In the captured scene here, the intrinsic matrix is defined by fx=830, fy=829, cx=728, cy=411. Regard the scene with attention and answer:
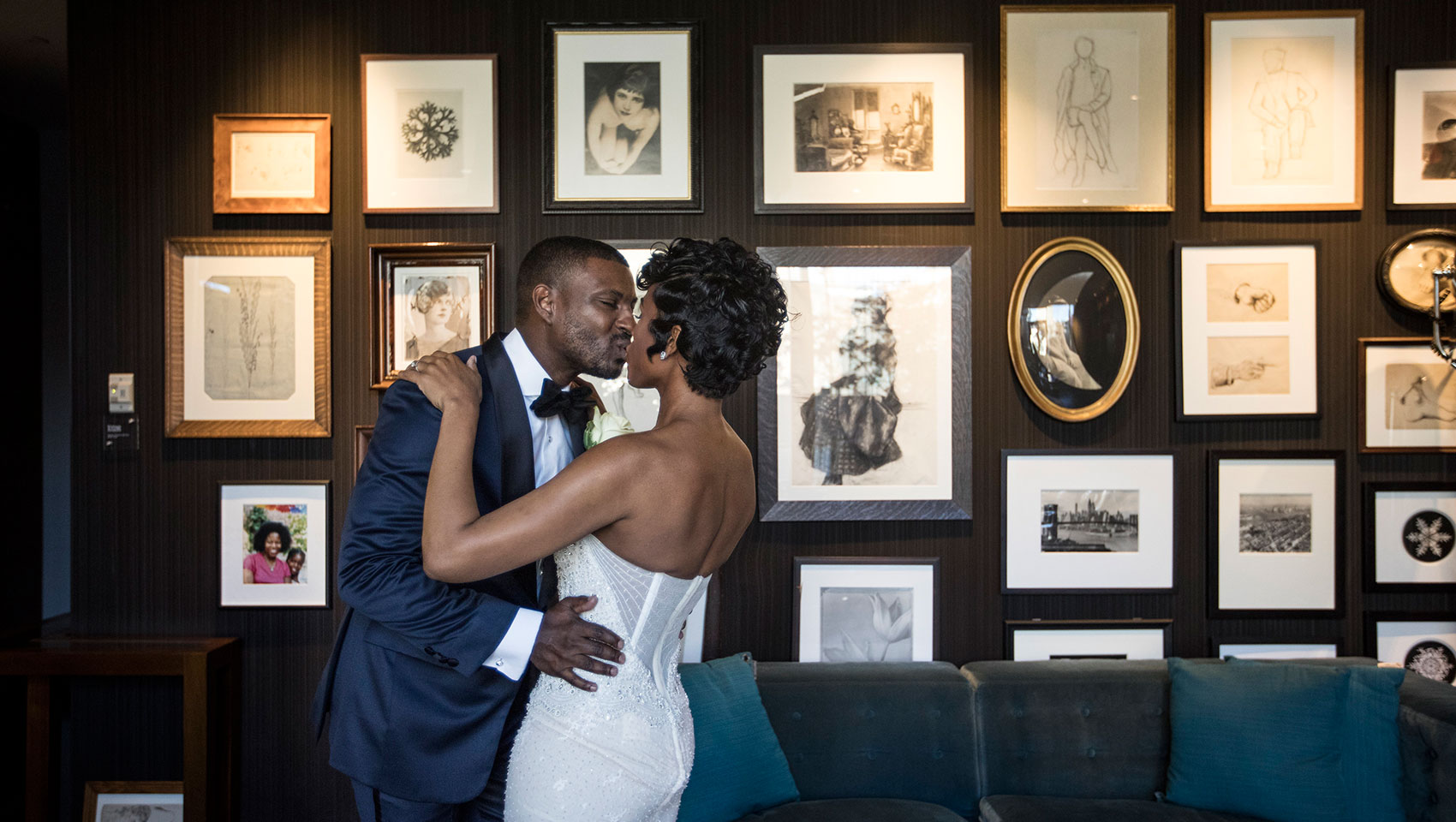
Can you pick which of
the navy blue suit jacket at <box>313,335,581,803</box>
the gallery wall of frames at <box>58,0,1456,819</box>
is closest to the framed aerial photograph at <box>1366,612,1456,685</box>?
the gallery wall of frames at <box>58,0,1456,819</box>

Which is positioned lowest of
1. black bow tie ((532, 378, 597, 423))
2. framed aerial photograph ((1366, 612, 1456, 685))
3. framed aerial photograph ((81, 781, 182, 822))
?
framed aerial photograph ((81, 781, 182, 822))

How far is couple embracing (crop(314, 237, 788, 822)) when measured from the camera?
1711 mm

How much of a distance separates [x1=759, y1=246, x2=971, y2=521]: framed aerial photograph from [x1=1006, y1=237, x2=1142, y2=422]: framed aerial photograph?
26 cm

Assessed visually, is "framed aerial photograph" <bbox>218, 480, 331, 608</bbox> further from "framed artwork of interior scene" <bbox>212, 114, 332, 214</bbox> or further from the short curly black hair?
the short curly black hair

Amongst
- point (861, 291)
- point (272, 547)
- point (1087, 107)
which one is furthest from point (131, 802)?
point (1087, 107)

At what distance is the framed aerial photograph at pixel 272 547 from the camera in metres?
3.37

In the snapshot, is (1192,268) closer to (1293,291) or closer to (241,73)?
(1293,291)

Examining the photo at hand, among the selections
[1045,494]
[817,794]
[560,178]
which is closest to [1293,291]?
[1045,494]

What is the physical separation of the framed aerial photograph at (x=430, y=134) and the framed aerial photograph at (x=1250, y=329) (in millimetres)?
2879

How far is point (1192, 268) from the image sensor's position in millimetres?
3418

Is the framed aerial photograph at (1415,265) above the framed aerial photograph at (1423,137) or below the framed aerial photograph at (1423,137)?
below

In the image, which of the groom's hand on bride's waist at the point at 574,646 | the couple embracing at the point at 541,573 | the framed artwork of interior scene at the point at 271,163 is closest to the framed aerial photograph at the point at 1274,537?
the couple embracing at the point at 541,573

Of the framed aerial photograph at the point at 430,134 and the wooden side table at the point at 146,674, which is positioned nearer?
the wooden side table at the point at 146,674

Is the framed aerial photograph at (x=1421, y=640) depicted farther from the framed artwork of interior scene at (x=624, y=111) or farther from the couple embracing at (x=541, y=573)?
the framed artwork of interior scene at (x=624, y=111)
